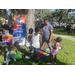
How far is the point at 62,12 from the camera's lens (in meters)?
30.6

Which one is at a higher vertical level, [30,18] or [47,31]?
[30,18]

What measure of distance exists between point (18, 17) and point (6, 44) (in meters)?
2.37

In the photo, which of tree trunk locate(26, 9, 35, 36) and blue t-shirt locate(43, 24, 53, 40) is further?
tree trunk locate(26, 9, 35, 36)

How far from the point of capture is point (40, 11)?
133 feet

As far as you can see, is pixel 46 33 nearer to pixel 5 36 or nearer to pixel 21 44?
pixel 21 44

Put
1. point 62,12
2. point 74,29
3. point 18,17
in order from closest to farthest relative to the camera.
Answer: point 18,17, point 74,29, point 62,12

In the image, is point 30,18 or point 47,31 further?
point 30,18

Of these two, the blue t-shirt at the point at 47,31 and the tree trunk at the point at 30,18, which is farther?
the tree trunk at the point at 30,18

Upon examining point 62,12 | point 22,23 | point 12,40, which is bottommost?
point 12,40

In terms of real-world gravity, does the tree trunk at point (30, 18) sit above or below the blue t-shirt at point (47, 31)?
above
